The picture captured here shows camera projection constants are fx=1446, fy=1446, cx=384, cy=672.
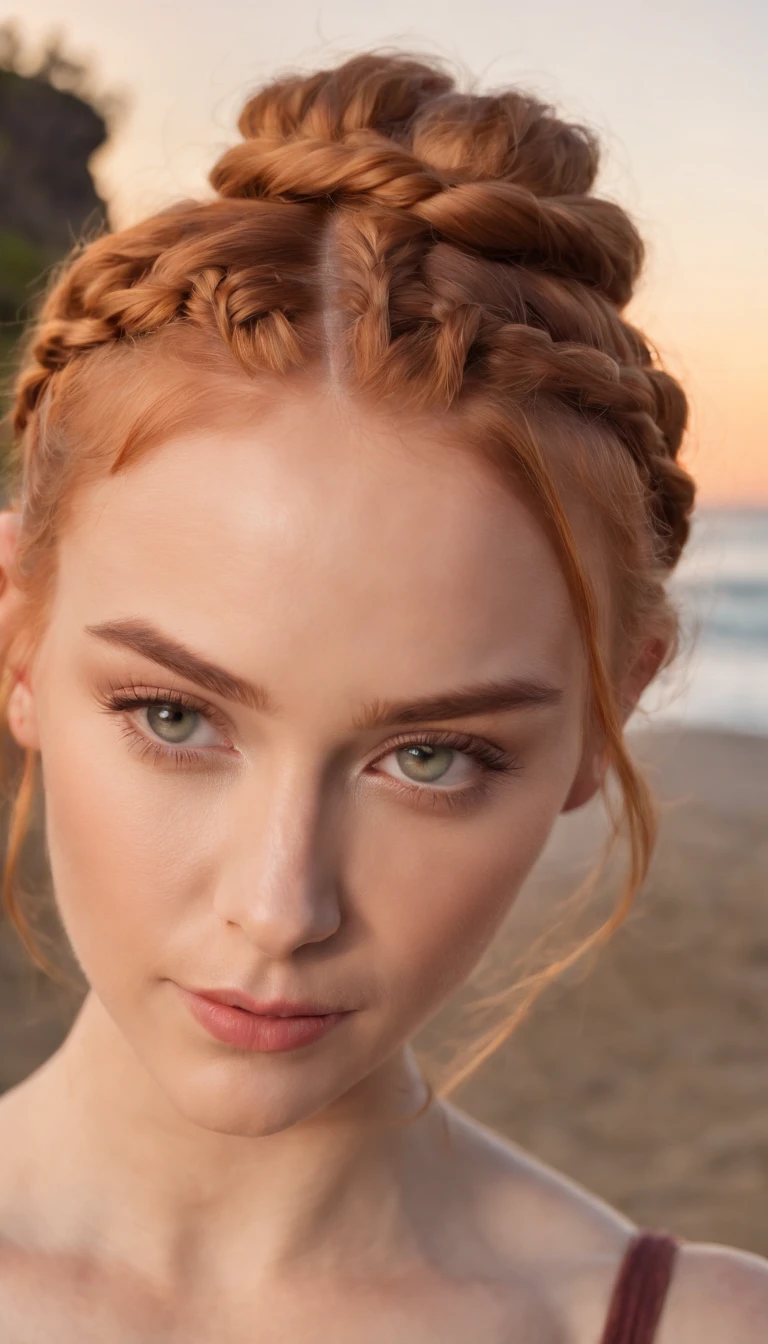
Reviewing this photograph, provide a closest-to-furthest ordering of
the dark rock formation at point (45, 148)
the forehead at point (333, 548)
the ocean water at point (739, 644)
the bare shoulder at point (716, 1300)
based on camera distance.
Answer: the forehead at point (333, 548)
the bare shoulder at point (716, 1300)
the dark rock formation at point (45, 148)
the ocean water at point (739, 644)

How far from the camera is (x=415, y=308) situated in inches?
45.0

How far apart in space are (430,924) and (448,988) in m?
0.09

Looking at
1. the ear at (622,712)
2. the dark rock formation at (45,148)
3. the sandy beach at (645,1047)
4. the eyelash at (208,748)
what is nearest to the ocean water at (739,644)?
the sandy beach at (645,1047)

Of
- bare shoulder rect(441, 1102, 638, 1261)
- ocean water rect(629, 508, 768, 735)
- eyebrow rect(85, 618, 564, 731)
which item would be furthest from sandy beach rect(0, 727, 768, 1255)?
ocean water rect(629, 508, 768, 735)

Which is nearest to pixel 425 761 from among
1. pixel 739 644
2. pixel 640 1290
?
pixel 640 1290

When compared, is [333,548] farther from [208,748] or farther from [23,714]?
[23,714]

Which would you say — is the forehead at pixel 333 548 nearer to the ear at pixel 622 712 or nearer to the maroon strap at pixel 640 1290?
the ear at pixel 622 712

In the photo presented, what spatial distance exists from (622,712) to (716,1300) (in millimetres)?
535

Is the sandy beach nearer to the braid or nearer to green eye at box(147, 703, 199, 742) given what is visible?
the braid

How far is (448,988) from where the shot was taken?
118cm

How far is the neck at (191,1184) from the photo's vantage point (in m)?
1.29

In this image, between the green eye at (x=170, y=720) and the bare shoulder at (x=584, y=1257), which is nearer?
the green eye at (x=170, y=720)

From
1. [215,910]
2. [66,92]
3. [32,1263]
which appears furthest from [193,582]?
[66,92]

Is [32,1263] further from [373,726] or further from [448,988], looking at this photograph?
[373,726]
